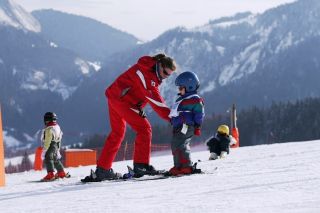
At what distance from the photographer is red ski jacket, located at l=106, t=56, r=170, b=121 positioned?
6594mm

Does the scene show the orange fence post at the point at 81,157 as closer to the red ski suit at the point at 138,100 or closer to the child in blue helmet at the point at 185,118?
the red ski suit at the point at 138,100

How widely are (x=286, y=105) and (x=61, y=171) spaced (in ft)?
397

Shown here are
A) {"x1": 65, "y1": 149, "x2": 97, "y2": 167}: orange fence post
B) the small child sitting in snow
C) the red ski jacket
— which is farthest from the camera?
{"x1": 65, "y1": 149, "x2": 97, "y2": 167}: orange fence post

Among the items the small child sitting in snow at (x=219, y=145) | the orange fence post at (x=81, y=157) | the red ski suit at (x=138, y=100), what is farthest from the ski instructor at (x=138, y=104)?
the orange fence post at (x=81, y=157)

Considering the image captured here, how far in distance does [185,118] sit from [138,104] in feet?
1.94

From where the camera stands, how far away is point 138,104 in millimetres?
6789

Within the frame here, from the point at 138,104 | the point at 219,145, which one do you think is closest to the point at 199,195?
the point at 138,104

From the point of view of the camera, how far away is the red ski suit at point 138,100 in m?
6.60

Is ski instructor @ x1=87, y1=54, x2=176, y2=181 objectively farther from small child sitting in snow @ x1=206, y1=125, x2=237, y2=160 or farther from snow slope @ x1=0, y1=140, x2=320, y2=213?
small child sitting in snow @ x1=206, y1=125, x2=237, y2=160

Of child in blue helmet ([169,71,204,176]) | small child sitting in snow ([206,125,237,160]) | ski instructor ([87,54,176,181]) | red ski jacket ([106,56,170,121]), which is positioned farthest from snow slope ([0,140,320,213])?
small child sitting in snow ([206,125,237,160])

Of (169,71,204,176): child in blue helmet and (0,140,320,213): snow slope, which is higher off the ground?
(169,71,204,176): child in blue helmet

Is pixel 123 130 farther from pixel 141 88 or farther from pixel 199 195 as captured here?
pixel 199 195

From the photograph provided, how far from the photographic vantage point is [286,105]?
12681 cm

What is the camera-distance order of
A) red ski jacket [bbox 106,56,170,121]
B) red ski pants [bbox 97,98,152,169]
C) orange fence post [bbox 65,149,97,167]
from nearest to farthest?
red ski jacket [bbox 106,56,170,121] < red ski pants [bbox 97,98,152,169] < orange fence post [bbox 65,149,97,167]
